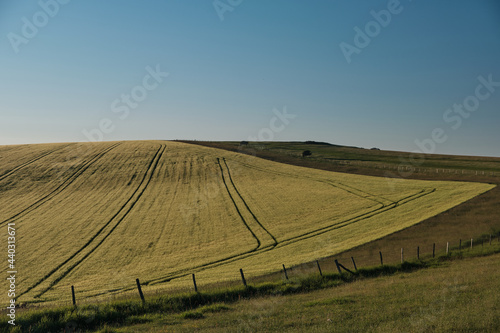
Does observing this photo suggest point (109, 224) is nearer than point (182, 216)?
Yes

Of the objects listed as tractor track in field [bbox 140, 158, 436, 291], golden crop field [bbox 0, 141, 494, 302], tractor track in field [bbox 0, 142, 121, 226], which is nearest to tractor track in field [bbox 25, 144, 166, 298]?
golden crop field [bbox 0, 141, 494, 302]

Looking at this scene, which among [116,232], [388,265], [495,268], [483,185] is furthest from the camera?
[483,185]

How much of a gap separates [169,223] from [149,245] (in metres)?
6.17

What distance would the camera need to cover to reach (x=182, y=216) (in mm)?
41562

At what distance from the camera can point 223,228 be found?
37438 millimetres

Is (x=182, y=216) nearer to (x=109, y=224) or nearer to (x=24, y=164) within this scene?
(x=109, y=224)

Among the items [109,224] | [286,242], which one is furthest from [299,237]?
[109,224]

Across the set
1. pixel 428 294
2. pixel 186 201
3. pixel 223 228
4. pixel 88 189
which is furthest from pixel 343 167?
pixel 428 294

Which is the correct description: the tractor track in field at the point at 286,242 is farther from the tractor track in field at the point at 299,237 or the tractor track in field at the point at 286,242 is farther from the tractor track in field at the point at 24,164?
the tractor track in field at the point at 24,164

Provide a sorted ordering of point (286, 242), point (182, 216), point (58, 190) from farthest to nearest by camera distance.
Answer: point (58, 190) < point (182, 216) < point (286, 242)

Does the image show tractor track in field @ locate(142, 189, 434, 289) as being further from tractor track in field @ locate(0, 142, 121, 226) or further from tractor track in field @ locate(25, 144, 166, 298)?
tractor track in field @ locate(0, 142, 121, 226)

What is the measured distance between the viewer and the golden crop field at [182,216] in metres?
27.5

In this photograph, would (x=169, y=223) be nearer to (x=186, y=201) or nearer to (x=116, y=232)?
(x=116, y=232)

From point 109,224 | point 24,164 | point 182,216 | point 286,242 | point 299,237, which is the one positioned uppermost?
point 24,164
